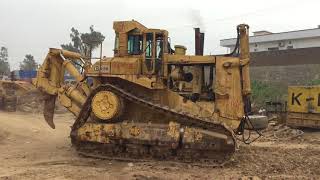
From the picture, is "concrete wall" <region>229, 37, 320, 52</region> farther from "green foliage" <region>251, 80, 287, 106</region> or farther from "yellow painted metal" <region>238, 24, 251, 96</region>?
"yellow painted metal" <region>238, 24, 251, 96</region>

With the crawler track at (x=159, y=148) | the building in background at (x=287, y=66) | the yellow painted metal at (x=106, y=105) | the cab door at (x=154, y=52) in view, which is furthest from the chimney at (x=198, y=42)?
the building in background at (x=287, y=66)

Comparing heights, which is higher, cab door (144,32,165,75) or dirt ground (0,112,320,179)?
cab door (144,32,165,75)

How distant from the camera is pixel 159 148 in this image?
1067 centimetres

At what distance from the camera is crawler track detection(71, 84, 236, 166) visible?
34.2 ft

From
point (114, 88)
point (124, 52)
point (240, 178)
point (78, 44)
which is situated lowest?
point (240, 178)

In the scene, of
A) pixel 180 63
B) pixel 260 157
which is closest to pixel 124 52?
pixel 180 63

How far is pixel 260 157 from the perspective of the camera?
11727mm

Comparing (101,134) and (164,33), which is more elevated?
(164,33)

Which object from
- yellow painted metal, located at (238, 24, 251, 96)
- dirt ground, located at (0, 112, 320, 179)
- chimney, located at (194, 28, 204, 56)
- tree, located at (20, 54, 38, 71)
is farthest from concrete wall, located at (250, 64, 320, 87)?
tree, located at (20, 54, 38, 71)

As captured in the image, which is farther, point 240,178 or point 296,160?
point 296,160

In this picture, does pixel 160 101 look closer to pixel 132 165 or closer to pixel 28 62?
pixel 132 165

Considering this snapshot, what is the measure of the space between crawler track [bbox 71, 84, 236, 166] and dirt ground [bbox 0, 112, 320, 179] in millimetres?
232

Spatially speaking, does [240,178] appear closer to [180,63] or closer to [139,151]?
[139,151]

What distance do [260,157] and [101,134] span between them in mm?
3815
